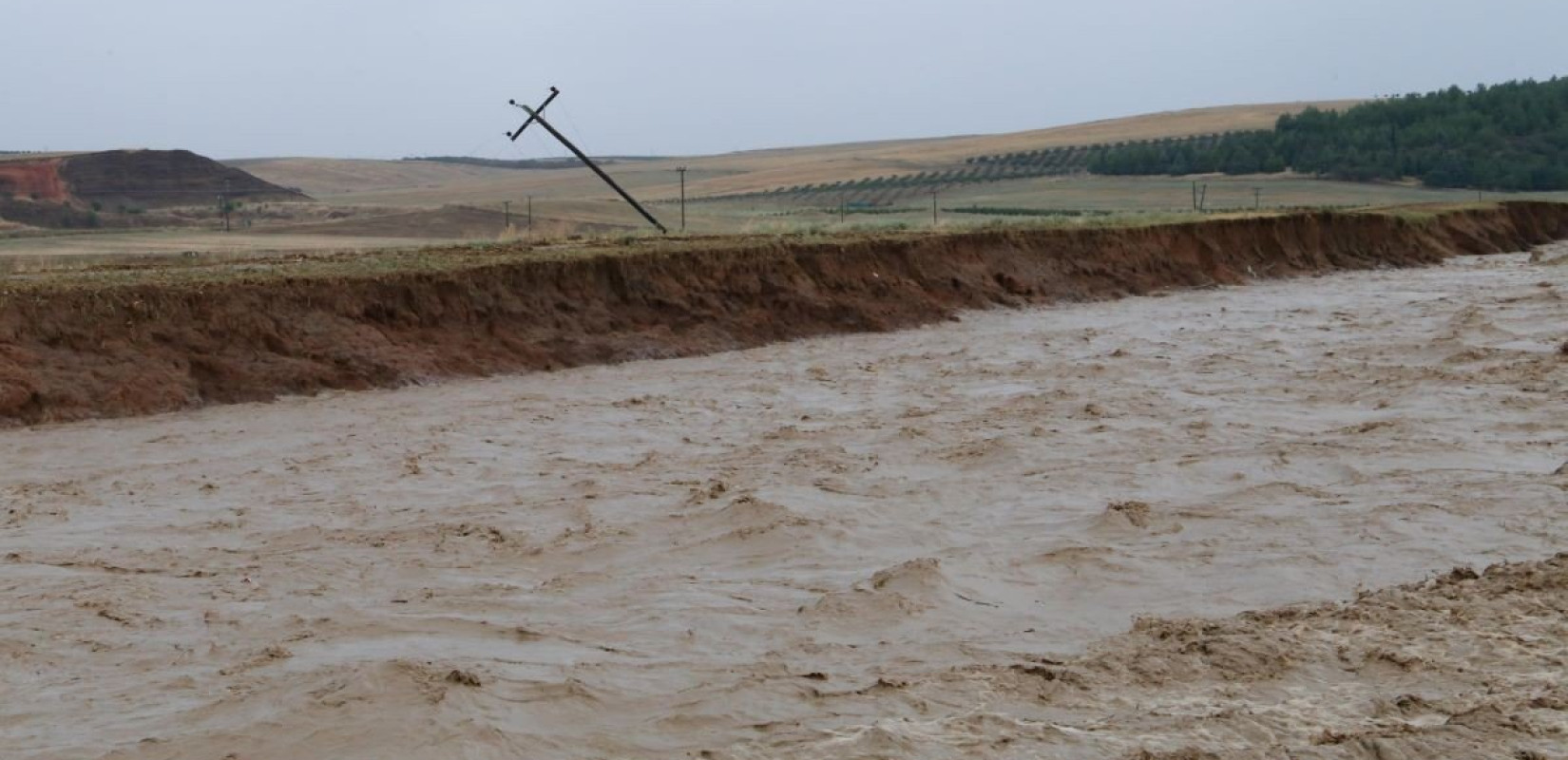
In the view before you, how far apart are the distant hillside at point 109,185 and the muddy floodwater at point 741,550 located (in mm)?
31261

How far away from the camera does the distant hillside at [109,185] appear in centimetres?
4159

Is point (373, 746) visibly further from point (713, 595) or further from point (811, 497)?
point (811, 497)

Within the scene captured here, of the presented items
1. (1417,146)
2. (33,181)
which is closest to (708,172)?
→ (1417,146)

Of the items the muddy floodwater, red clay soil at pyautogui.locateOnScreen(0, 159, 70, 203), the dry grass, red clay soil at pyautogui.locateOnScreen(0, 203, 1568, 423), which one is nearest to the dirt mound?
red clay soil at pyautogui.locateOnScreen(0, 159, 70, 203)

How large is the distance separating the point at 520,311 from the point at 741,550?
8.85 metres

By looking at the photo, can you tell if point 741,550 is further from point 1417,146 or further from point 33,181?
point 1417,146

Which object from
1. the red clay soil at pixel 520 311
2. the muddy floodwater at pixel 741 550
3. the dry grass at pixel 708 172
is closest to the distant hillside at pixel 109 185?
the dry grass at pixel 708 172

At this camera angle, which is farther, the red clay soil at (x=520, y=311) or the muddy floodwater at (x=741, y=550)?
the red clay soil at (x=520, y=311)

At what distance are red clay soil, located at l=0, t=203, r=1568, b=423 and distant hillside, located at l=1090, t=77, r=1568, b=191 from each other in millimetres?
29008

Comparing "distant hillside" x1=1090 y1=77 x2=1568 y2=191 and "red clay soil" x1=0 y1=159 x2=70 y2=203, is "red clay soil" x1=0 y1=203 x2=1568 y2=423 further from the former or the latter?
"red clay soil" x1=0 y1=159 x2=70 y2=203

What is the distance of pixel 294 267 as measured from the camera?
54.1 feet

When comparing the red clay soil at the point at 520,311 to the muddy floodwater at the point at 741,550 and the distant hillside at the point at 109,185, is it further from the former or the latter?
the distant hillside at the point at 109,185

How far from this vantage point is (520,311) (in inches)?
662

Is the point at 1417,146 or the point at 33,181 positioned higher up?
the point at 1417,146
